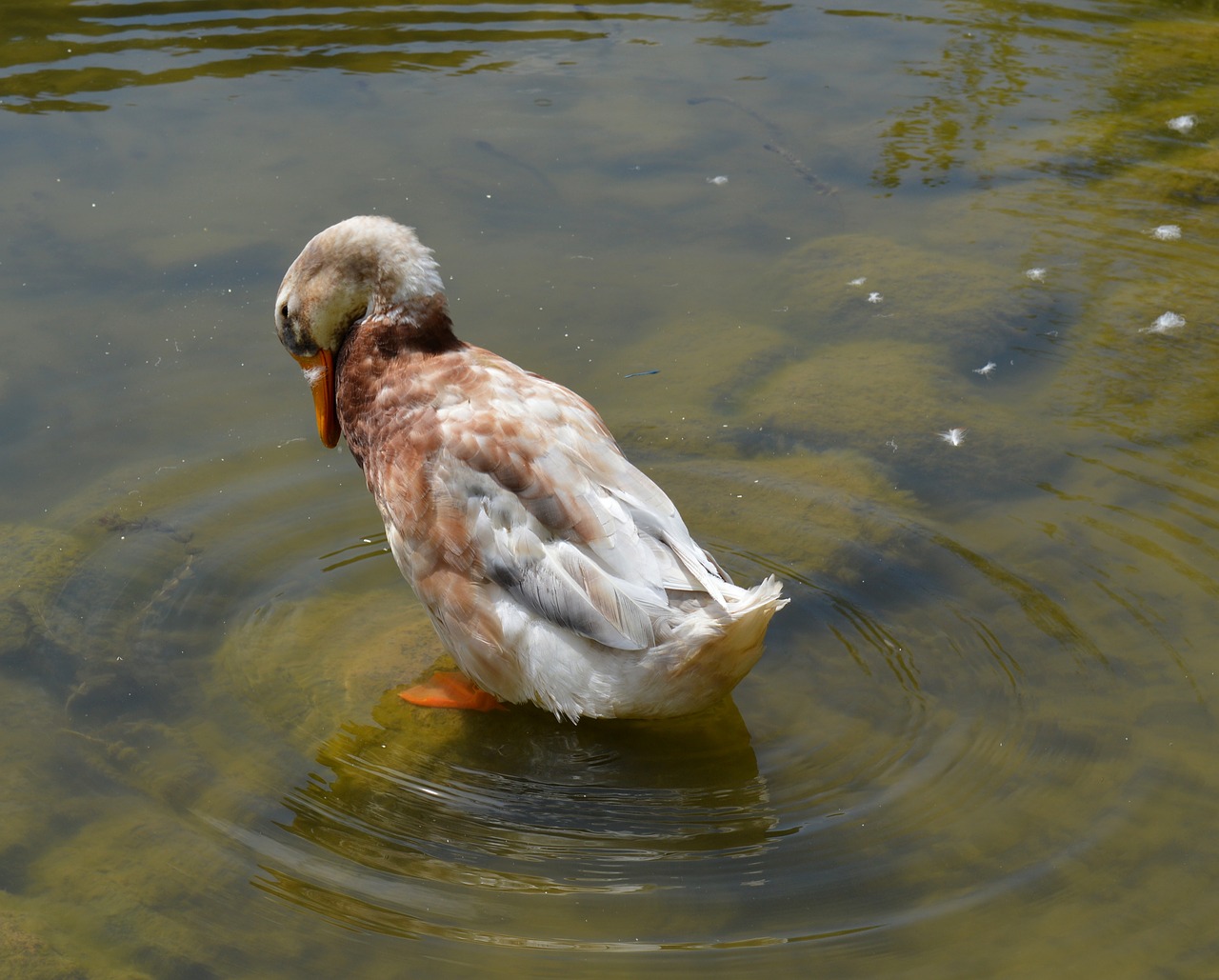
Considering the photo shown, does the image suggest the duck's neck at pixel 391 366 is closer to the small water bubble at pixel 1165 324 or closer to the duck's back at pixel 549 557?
the duck's back at pixel 549 557

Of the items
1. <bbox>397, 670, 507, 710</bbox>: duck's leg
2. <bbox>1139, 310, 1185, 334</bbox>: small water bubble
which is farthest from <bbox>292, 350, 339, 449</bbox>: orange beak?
<bbox>1139, 310, 1185, 334</bbox>: small water bubble

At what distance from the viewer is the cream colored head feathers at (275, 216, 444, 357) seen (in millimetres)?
4004

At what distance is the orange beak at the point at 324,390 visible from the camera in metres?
4.25

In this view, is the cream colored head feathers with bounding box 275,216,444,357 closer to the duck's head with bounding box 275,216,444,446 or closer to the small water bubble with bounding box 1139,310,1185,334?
the duck's head with bounding box 275,216,444,446

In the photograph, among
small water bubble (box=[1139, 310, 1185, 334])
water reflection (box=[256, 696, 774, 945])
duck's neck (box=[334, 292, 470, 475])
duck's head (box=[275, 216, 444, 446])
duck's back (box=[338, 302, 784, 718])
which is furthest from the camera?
small water bubble (box=[1139, 310, 1185, 334])

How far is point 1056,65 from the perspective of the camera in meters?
7.28

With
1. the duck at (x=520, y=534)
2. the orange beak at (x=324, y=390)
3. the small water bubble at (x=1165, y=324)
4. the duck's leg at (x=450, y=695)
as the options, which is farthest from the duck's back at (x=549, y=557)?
the small water bubble at (x=1165, y=324)

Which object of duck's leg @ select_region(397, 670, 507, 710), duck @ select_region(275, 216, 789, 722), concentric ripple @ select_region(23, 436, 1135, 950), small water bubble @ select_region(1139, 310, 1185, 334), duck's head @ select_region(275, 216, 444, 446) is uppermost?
Answer: duck's head @ select_region(275, 216, 444, 446)

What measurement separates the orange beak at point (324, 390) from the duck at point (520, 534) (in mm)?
248

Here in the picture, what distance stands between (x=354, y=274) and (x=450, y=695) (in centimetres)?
125

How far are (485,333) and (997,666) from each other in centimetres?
243

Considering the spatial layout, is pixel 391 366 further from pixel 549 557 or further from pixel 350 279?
pixel 549 557

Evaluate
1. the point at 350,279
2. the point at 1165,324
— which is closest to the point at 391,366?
the point at 350,279

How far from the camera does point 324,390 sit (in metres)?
4.29
